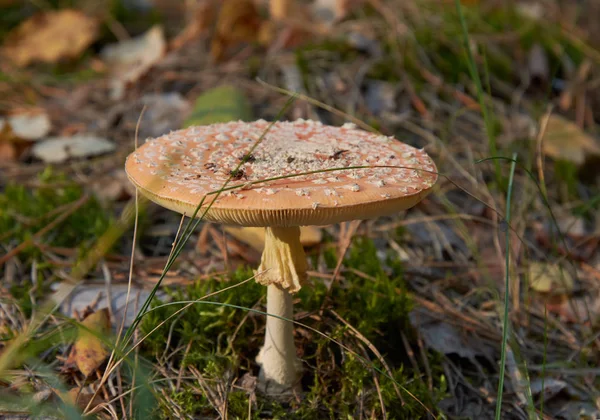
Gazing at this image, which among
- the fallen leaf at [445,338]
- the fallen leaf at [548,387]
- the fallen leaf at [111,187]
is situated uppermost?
the fallen leaf at [111,187]

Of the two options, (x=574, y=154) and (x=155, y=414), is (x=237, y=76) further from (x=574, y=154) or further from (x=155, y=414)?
(x=155, y=414)

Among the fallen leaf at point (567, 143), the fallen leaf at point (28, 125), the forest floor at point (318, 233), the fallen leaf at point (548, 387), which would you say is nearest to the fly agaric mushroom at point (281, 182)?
the forest floor at point (318, 233)

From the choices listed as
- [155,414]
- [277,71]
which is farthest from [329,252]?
[277,71]

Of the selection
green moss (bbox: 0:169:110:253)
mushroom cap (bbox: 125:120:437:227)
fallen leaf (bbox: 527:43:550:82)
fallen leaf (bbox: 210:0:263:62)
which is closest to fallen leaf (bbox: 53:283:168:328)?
green moss (bbox: 0:169:110:253)

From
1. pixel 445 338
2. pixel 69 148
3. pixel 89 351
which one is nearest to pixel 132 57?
pixel 69 148

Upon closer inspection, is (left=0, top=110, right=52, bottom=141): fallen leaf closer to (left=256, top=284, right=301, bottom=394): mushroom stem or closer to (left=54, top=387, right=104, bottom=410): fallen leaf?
(left=54, top=387, right=104, bottom=410): fallen leaf

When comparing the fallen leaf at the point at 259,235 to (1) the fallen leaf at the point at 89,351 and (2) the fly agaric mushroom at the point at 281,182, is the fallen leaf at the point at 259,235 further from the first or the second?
(1) the fallen leaf at the point at 89,351

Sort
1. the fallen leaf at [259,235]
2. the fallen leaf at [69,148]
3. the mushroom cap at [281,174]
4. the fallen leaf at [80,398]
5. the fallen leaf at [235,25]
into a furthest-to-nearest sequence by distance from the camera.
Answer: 1. the fallen leaf at [235,25]
2. the fallen leaf at [69,148]
3. the fallen leaf at [259,235]
4. the fallen leaf at [80,398]
5. the mushroom cap at [281,174]
